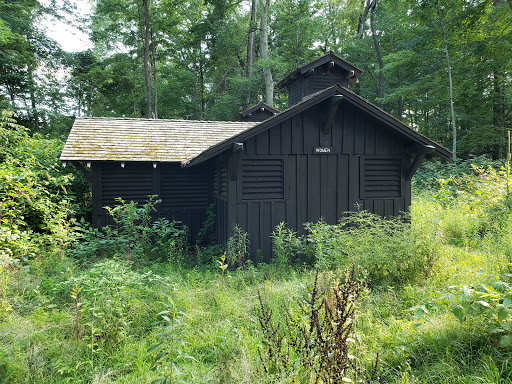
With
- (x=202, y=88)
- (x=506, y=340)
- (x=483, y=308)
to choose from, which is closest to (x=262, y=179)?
(x=483, y=308)

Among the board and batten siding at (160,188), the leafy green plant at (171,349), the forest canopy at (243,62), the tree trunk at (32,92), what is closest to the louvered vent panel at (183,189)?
the board and batten siding at (160,188)

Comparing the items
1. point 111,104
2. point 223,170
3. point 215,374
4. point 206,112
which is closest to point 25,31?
point 111,104

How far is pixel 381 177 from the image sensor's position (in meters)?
8.27

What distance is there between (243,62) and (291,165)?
24779 mm

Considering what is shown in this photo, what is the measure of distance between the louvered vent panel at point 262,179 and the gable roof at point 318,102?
2.51ft

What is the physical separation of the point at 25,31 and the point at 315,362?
87.7ft

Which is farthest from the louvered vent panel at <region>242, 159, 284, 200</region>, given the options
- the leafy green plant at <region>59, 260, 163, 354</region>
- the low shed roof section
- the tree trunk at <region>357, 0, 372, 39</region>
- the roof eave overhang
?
the tree trunk at <region>357, 0, 372, 39</region>

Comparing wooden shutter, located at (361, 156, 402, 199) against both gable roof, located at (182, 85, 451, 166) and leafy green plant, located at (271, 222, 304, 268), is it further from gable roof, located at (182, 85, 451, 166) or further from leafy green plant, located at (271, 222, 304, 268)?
leafy green plant, located at (271, 222, 304, 268)

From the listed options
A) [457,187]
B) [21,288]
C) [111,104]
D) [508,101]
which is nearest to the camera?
[21,288]

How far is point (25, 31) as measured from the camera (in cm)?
2097

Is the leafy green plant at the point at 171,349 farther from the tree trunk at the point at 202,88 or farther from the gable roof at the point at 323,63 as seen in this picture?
the tree trunk at the point at 202,88

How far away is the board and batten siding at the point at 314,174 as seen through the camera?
296 inches

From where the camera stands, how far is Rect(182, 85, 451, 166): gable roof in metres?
6.90

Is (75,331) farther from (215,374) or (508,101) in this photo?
(508,101)
